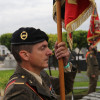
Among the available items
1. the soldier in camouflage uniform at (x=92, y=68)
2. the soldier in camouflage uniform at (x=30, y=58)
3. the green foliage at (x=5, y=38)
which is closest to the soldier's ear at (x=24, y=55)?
the soldier in camouflage uniform at (x=30, y=58)

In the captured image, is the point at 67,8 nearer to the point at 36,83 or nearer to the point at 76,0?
the point at 76,0

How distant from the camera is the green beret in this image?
1653mm

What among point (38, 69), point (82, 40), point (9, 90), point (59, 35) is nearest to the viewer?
point (9, 90)

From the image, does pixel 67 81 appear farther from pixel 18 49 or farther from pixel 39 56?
pixel 18 49

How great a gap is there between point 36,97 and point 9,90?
8.6 inches

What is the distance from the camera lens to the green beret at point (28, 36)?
5.42 feet

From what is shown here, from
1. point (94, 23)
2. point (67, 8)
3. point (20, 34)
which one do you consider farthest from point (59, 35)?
point (94, 23)

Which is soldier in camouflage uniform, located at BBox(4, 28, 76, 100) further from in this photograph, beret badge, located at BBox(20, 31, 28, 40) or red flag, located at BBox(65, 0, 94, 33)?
red flag, located at BBox(65, 0, 94, 33)

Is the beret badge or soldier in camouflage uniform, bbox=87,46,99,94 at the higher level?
the beret badge

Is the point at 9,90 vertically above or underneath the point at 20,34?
underneath

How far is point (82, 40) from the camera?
55.6 feet

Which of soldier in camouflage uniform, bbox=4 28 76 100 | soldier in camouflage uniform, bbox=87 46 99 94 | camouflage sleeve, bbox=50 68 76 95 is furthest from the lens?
soldier in camouflage uniform, bbox=87 46 99 94

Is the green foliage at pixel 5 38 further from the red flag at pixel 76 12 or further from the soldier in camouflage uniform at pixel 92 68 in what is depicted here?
the red flag at pixel 76 12

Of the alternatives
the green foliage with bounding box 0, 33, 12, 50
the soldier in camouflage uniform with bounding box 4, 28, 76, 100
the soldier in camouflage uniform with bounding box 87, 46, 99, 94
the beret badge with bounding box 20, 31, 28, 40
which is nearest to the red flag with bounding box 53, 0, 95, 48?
the soldier in camouflage uniform with bounding box 4, 28, 76, 100
